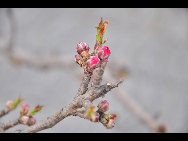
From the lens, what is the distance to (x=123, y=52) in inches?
174

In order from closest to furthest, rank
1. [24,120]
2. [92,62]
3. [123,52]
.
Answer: [92,62] → [24,120] → [123,52]

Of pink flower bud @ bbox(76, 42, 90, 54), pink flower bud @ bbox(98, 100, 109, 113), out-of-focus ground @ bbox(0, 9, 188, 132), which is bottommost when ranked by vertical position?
pink flower bud @ bbox(98, 100, 109, 113)

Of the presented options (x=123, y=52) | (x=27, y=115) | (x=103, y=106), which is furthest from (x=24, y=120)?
(x=123, y=52)

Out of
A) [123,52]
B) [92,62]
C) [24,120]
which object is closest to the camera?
[92,62]

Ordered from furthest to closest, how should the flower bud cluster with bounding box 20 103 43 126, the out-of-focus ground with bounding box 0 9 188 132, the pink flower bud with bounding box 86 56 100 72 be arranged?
the out-of-focus ground with bounding box 0 9 188 132, the flower bud cluster with bounding box 20 103 43 126, the pink flower bud with bounding box 86 56 100 72

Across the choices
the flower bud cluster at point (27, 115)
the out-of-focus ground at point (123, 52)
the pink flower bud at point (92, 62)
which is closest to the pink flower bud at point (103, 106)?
the pink flower bud at point (92, 62)

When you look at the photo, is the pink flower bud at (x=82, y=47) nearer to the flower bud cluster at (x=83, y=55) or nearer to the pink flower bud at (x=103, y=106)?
the flower bud cluster at (x=83, y=55)

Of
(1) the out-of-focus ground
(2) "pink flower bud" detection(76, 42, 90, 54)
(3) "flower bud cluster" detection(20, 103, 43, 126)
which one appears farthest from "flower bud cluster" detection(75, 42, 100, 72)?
(1) the out-of-focus ground

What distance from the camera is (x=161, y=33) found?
179 inches

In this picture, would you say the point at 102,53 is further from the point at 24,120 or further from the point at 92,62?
the point at 24,120

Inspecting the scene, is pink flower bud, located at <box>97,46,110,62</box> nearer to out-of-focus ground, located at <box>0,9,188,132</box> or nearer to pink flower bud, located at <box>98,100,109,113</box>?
pink flower bud, located at <box>98,100,109,113</box>

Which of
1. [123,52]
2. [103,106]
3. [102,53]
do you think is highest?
[123,52]

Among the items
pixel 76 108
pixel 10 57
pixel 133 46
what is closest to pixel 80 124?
pixel 10 57

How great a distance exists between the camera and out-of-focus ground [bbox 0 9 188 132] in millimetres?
3854
